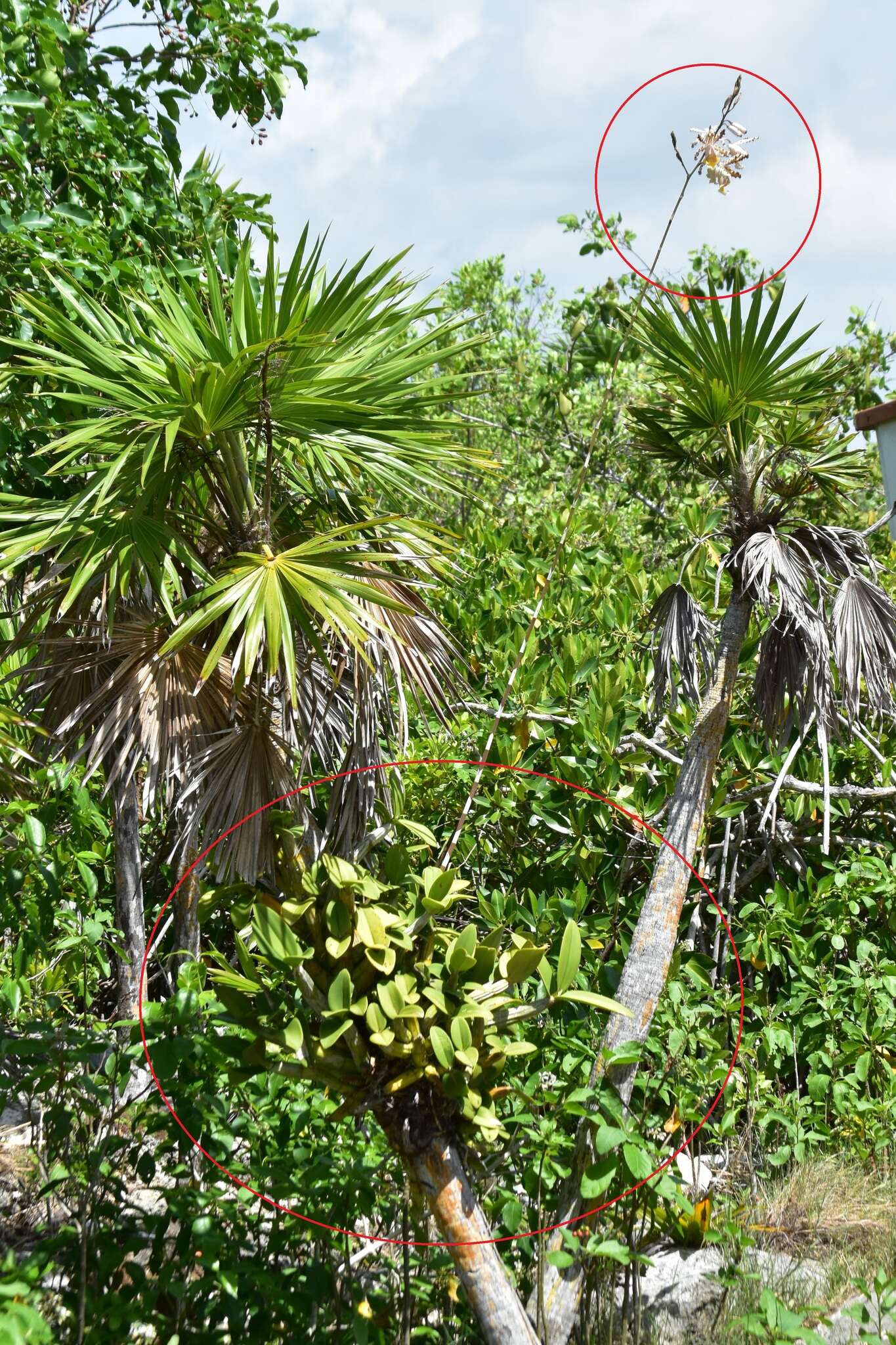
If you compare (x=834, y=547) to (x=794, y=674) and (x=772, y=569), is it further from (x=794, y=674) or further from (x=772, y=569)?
(x=794, y=674)

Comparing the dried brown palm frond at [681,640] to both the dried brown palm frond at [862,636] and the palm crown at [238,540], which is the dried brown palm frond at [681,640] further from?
the palm crown at [238,540]

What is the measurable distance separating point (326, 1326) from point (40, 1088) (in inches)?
41.7

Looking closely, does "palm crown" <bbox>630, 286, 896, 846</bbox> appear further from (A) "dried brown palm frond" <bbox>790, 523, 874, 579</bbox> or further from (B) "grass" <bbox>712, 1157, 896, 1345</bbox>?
(B) "grass" <bbox>712, 1157, 896, 1345</bbox>

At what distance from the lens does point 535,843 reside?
5.46m

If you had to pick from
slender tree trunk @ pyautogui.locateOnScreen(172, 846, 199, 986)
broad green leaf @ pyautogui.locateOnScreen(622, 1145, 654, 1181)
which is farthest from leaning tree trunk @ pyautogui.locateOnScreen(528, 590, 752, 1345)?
slender tree trunk @ pyautogui.locateOnScreen(172, 846, 199, 986)

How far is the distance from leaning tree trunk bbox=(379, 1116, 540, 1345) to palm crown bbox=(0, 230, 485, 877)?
1016 mm

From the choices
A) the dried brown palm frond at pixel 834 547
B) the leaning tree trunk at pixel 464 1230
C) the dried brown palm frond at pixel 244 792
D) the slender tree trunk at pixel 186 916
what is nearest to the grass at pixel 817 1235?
the leaning tree trunk at pixel 464 1230

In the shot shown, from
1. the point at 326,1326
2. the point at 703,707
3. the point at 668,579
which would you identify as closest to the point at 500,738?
the point at 668,579

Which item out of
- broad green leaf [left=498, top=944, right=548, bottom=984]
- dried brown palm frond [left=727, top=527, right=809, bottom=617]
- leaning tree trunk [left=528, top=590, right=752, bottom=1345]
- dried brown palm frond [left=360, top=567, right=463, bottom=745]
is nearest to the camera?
broad green leaf [left=498, top=944, right=548, bottom=984]

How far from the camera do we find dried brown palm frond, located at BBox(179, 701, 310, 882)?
3.49m

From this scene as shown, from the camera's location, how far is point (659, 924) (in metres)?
3.34

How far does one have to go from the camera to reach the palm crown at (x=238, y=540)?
320 centimetres

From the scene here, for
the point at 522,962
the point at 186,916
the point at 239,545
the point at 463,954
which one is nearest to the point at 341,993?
the point at 463,954

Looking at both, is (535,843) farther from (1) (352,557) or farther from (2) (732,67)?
(2) (732,67)
